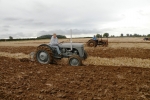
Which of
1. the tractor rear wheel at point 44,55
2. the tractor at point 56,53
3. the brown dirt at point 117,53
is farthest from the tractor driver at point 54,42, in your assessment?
the brown dirt at point 117,53

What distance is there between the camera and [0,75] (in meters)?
7.23

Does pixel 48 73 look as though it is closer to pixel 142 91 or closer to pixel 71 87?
pixel 71 87

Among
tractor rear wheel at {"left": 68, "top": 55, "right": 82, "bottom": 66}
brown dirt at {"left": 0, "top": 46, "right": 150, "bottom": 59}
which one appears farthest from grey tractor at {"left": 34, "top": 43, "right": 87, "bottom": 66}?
brown dirt at {"left": 0, "top": 46, "right": 150, "bottom": 59}

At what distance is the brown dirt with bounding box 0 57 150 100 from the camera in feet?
16.9

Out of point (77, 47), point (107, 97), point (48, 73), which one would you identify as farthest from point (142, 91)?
point (77, 47)

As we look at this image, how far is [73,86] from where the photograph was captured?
236 inches

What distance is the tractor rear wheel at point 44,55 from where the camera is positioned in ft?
32.9

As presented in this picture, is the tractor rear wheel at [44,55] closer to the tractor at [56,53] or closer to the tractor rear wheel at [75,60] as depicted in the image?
the tractor at [56,53]

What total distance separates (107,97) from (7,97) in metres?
2.69

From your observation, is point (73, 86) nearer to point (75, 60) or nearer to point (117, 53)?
point (75, 60)

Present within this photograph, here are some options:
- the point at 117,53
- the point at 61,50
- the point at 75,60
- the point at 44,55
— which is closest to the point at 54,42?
the point at 61,50

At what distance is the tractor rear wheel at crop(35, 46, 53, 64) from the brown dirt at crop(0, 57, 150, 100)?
7.48 feet

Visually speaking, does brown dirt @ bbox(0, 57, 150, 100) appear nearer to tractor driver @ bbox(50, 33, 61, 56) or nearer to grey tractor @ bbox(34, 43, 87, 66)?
grey tractor @ bbox(34, 43, 87, 66)

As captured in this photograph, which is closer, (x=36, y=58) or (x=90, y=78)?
(x=90, y=78)
